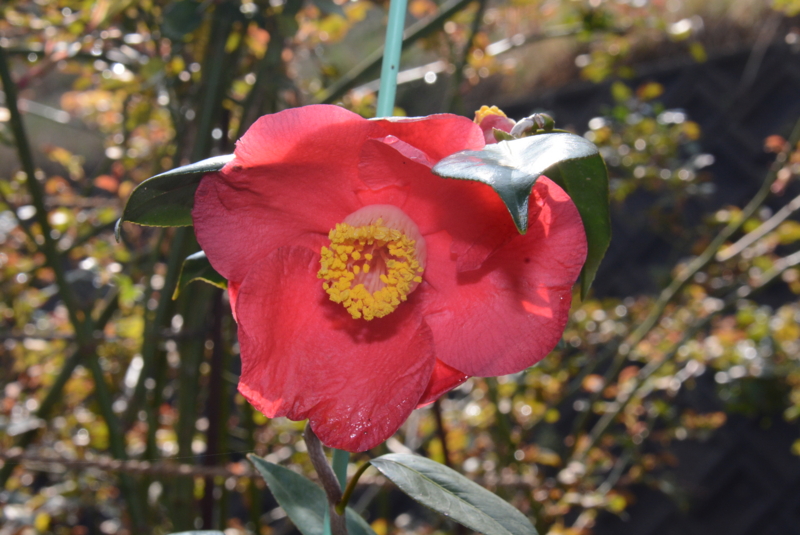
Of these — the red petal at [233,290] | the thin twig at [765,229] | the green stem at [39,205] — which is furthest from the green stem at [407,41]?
the thin twig at [765,229]

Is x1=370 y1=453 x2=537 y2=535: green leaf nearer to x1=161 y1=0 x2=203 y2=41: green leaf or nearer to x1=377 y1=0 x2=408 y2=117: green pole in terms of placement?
x1=377 y1=0 x2=408 y2=117: green pole

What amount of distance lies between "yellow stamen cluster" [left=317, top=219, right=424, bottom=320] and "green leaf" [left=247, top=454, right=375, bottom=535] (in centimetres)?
13

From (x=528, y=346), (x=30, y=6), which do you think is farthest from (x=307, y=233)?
(x=30, y=6)

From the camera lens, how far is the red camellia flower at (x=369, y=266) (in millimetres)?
308

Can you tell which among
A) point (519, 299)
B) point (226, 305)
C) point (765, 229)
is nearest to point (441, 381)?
point (519, 299)

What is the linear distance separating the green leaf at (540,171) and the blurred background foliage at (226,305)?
511mm

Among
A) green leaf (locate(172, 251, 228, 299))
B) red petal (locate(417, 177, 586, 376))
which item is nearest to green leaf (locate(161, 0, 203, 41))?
green leaf (locate(172, 251, 228, 299))

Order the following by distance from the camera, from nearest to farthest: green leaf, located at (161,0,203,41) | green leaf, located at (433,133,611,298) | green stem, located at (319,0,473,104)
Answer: green leaf, located at (433,133,611,298) → green leaf, located at (161,0,203,41) → green stem, located at (319,0,473,104)

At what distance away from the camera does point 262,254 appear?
340mm

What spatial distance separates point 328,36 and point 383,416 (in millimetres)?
1193

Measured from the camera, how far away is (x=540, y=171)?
232 millimetres

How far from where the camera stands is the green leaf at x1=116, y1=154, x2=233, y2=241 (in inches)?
11.7

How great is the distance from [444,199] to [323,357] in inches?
4.4

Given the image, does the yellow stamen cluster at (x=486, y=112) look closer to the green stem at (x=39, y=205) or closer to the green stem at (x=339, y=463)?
the green stem at (x=339, y=463)
